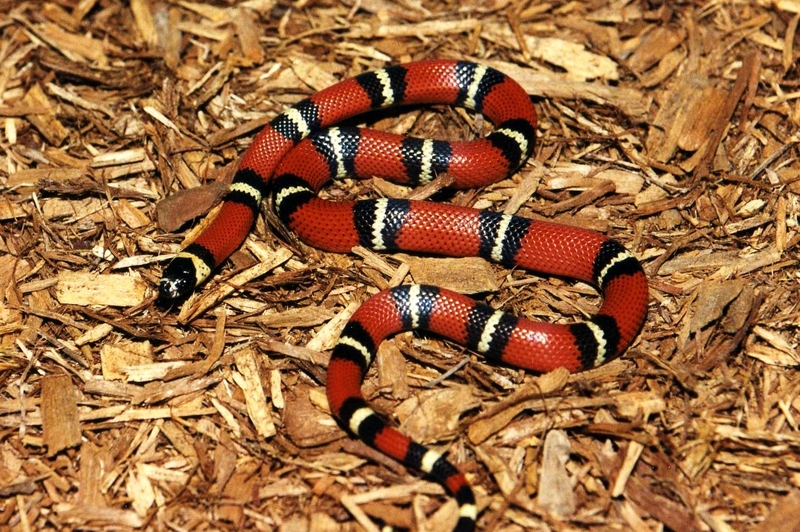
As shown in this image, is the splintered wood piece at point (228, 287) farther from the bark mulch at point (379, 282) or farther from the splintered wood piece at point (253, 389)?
the splintered wood piece at point (253, 389)

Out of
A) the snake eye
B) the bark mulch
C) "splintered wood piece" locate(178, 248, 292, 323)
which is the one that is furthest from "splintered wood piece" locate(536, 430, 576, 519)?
the snake eye

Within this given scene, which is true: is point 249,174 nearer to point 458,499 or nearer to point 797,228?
point 458,499

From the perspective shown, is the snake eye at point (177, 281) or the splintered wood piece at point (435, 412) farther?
the snake eye at point (177, 281)

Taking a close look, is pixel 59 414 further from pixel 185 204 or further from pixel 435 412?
pixel 435 412

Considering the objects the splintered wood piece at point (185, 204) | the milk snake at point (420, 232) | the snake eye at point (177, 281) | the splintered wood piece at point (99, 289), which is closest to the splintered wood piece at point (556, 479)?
the milk snake at point (420, 232)

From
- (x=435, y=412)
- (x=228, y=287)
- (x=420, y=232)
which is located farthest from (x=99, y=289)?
(x=435, y=412)

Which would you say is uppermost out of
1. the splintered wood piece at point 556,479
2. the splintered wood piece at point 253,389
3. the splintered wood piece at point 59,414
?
the splintered wood piece at point 556,479

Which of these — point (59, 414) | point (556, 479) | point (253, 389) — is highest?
point (556, 479)
